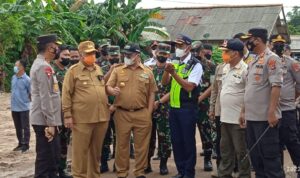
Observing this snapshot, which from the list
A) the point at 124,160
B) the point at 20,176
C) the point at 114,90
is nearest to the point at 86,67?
the point at 114,90

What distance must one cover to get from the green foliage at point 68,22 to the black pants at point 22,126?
7423mm

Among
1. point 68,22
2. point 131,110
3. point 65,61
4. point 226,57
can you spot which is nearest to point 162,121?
point 131,110

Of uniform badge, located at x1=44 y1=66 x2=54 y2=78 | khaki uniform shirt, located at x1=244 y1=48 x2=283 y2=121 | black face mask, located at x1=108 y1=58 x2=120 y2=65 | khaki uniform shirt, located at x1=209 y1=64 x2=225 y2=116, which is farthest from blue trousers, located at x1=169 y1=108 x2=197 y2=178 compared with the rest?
uniform badge, located at x1=44 y1=66 x2=54 y2=78

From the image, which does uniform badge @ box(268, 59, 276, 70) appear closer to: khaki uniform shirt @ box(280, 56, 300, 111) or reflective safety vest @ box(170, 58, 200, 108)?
khaki uniform shirt @ box(280, 56, 300, 111)

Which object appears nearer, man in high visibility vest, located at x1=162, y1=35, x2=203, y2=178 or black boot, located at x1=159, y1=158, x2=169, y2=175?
man in high visibility vest, located at x1=162, y1=35, x2=203, y2=178

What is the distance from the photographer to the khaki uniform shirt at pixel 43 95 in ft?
19.4

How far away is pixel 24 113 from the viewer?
977 centimetres

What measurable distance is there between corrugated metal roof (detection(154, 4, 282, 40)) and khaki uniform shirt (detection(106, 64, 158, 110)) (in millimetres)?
20241

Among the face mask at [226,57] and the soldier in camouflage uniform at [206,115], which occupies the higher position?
the face mask at [226,57]

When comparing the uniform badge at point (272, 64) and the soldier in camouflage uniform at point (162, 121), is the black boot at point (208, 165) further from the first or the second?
the uniform badge at point (272, 64)

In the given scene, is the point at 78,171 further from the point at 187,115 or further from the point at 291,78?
the point at 291,78

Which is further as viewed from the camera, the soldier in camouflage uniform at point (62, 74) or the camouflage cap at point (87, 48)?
the soldier in camouflage uniform at point (62, 74)

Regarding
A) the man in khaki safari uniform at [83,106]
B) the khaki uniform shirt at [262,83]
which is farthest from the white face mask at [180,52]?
the khaki uniform shirt at [262,83]

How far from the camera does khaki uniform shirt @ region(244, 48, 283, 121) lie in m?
5.46
